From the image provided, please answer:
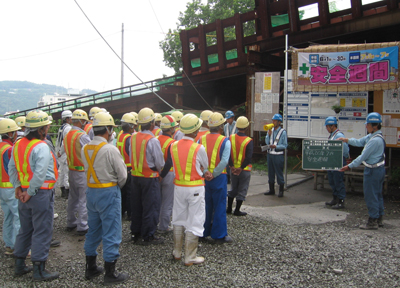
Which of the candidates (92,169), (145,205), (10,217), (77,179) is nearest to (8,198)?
(10,217)

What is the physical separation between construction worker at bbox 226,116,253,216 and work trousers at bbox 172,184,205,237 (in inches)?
83.8

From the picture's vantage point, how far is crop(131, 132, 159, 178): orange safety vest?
524 cm

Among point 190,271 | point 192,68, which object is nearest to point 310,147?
point 190,271

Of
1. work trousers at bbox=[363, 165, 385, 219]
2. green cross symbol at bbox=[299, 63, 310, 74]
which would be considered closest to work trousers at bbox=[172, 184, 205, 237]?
work trousers at bbox=[363, 165, 385, 219]

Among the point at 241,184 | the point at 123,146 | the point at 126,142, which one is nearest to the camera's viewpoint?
the point at 126,142

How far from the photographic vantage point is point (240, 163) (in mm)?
6691

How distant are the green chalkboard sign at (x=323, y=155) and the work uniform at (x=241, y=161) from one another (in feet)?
5.07

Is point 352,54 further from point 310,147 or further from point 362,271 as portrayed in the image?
point 362,271

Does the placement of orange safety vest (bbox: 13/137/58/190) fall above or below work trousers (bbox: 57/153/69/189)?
above

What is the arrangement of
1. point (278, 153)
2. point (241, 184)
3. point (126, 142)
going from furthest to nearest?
point (278, 153) < point (241, 184) < point (126, 142)

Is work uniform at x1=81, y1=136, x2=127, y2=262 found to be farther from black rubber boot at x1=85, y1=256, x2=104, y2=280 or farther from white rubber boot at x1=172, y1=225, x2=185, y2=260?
white rubber boot at x1=172, y1=225, x2=185, y2=260

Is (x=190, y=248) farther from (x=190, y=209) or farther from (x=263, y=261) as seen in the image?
(x=263, y=261)

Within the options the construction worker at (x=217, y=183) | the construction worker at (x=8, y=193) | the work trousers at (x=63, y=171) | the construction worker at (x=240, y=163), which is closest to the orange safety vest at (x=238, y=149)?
the construction worker at (x=240, y=163)

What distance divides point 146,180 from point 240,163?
218 cm
